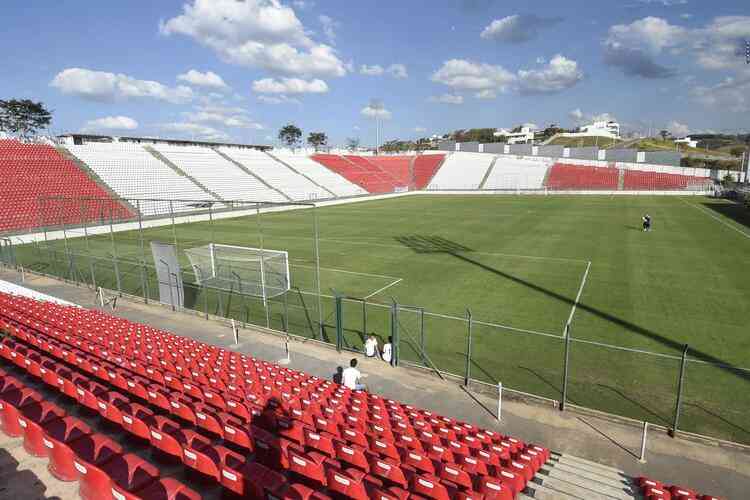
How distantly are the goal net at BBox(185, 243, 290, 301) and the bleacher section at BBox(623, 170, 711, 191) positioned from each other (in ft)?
274

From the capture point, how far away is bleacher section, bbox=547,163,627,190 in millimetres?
86875

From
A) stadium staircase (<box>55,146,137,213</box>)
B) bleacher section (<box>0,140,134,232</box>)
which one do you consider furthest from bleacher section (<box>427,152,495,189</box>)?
bleacher section (<box>0,140,134,232</box>)

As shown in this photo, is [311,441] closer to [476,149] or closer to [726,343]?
[726,343]

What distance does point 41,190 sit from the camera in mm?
43594

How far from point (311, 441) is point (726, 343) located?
14.8 m

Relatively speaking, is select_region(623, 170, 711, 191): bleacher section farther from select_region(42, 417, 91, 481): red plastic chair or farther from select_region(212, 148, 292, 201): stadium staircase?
select_region(42, 417, 91, 481): red plastic chair

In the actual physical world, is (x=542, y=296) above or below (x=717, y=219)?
below

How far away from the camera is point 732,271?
23.3 m

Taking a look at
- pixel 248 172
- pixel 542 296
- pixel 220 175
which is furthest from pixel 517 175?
pixel 542 296

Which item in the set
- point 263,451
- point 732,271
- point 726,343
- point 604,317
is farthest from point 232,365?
point 732,271

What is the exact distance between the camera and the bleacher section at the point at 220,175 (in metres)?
61.7

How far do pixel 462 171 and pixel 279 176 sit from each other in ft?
153

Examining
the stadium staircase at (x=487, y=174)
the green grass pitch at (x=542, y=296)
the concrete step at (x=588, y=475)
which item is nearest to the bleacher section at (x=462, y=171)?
the stadium staircase at (x=487, y=174)

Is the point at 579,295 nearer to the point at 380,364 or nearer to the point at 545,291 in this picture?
the point at 545,291
